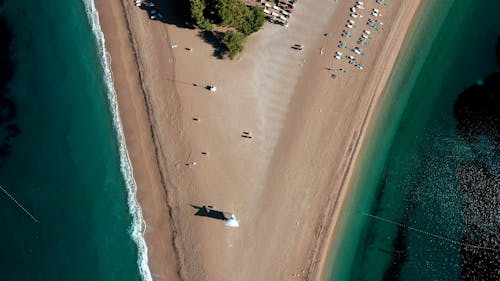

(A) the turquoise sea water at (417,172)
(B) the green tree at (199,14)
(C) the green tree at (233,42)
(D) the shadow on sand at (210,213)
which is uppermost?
(B) the green tree at (199,14)

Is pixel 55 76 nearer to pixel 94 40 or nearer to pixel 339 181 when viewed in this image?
pixel 94 40

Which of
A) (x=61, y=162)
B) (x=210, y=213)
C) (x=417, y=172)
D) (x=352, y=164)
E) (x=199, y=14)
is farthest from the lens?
(x=417, y=172)

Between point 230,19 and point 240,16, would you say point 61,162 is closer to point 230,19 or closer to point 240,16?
point 230,19

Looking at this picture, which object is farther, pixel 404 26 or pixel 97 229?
pixel 404 26

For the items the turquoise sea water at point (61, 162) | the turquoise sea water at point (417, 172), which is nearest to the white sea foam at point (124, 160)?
A: the turquoise sea water at point (61, 162)

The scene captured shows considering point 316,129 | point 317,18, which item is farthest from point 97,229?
point 317,18

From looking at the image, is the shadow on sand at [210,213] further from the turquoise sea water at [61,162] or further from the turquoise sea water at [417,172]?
the turquoise sea water at [417,172]

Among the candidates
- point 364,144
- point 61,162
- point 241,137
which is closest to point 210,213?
point 241,137
